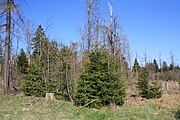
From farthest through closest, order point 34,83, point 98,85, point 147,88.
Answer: point 147,88, point 34,83, point 98,85

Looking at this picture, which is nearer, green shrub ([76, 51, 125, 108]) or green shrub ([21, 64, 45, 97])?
green shrub ([76, 51, 125, 108])

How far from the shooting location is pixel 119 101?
15570mm

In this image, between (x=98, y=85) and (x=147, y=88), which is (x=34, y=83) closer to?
(x=98, y=85)

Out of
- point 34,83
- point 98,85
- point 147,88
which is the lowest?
point 147,88

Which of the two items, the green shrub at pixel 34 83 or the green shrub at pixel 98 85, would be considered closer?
the green shrub at pixel 98 85

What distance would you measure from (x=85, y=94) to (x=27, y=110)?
332cm

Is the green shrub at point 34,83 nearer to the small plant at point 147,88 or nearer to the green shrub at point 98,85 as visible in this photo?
the green shrub at point 98,85

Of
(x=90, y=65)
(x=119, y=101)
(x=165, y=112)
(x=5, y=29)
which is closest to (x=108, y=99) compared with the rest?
(x=119, y=101)

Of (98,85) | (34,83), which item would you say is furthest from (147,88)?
(34,83)

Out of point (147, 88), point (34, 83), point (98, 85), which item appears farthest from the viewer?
point (147, 88)

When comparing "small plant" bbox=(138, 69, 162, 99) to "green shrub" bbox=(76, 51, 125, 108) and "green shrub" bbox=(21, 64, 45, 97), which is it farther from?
"green shrub" bbox=(21, 64, 45, 97)

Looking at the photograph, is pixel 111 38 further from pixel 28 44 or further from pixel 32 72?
pixel 28 44

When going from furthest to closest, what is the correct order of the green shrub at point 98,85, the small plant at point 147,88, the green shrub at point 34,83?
the small plant at point 147,88 → the green shrub at point 34,83 → the green shrub at point 98,85

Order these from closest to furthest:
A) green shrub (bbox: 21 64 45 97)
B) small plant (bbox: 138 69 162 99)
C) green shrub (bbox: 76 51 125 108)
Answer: green shrub (bbox: 76 51 125 108) → green shrub (bbox: 21 64 45 97) → small plant (bbox: 138 69 162 99)
